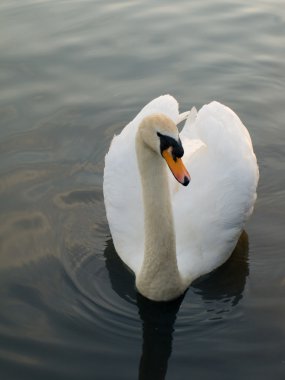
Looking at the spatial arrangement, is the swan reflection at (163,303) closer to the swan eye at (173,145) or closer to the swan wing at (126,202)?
the swan wing at (126,202)

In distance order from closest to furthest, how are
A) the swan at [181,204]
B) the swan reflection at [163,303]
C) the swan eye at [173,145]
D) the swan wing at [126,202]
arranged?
1. the swan eye at [173,145]
2. the swan reflection at [163,303]
3. the swan at [181,204]
4. the swan wing at [126,202]

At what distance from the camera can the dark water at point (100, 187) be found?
6008 millimetres

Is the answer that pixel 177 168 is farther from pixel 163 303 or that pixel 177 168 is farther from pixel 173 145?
pixel 163 303

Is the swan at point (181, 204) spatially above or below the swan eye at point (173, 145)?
below

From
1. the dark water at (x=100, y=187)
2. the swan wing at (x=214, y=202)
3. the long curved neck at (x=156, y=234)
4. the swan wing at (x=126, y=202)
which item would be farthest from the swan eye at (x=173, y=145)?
the dark water at (x=100, y=187)

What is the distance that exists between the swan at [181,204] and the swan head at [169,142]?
0.28 metres

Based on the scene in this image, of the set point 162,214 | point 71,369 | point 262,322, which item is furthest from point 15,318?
point 262,322

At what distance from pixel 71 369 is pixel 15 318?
90cm

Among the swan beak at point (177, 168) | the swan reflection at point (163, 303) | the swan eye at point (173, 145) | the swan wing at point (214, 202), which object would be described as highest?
the swan eye at point (173, 145)

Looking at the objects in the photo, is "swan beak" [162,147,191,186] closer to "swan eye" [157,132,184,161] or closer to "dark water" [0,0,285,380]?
"swan eye" [157,132,184,161]

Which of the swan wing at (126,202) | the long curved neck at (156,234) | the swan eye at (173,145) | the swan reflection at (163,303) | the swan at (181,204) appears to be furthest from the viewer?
the swan wing at (126,202)

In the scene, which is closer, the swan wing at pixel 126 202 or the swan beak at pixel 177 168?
the swan beak at pixel 177 168

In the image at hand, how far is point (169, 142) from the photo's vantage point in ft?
17.7

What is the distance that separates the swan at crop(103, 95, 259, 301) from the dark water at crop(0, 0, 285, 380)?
28 centimetres
